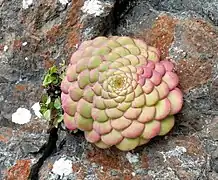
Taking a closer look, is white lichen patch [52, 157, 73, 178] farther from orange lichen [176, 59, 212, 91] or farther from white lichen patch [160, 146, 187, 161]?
orange lichen [176, 59, 212, 91]

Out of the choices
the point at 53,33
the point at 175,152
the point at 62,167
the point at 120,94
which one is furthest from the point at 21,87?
the point at 175,152

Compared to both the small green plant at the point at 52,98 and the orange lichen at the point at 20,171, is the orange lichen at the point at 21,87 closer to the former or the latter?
the small green plant at the point at 52,98

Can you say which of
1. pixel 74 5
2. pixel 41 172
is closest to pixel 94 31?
pixel 74 5

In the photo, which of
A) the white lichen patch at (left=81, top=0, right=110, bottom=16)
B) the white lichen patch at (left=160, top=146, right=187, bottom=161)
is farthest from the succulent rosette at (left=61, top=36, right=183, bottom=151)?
the white lichen patch at (left=81, top=0, right=110, bottom=16)

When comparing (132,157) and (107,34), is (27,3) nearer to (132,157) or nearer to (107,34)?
(107,34)

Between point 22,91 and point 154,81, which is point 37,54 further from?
point 154,81
